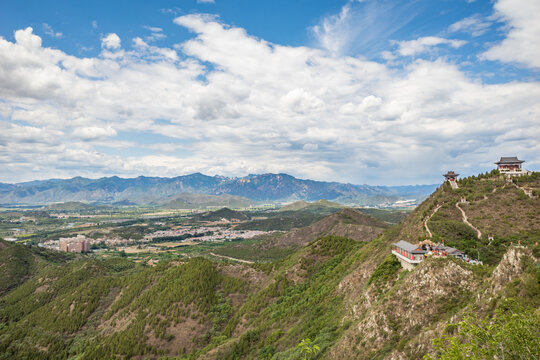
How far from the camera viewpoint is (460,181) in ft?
273

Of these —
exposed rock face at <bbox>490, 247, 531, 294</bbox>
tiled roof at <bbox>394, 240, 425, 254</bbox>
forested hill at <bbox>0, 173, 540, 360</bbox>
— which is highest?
exposed rock face at <bbox>490, 247, 531, 294</bbox>

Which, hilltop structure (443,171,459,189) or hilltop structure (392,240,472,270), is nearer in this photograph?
hilltop structure (392,240,472,270)

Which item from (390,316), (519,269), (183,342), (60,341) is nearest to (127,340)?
(183,342)

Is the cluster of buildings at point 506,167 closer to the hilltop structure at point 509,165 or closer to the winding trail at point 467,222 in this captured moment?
the hilltop structure at point 509,165

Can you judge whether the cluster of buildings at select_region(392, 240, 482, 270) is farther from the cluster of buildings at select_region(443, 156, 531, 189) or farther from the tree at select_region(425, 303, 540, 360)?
the cluster of buildings at select_region(443, 156, 531, 189)

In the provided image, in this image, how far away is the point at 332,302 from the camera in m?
63.1

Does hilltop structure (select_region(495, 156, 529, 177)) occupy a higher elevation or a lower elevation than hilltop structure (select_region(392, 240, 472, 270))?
higher

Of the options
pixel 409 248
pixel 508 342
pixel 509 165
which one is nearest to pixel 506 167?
pixel 509 165

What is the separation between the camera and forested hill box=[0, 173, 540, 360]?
3097 cm

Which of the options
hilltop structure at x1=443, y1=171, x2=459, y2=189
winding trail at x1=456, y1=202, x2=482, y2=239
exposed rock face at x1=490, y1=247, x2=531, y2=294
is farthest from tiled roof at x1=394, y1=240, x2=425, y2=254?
hilltop structure at x1=443, y1=171, x2=459, y2=189

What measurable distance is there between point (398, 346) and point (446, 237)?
102 feet

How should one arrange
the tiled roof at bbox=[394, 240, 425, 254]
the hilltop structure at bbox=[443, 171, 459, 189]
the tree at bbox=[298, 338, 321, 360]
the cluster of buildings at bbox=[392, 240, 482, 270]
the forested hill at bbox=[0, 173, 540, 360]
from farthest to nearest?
the hilltop structure at bbox=[443, 171, 459, 189] → the tiled roof at bbox=[394, 240, 425, 254] → the cluster of buildings at bbox=[392, 240, 482, 270] → the tree at bbox=[298, 338, 321, 360] → the forested hill at bbox=[0, 173, 540, 360]

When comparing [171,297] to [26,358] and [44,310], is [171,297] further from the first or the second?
[44,310]

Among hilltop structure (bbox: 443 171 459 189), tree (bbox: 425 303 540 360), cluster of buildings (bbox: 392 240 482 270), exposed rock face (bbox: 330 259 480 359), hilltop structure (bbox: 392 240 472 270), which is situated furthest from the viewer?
hilltop structure (bbox: 443 171 459 189)
